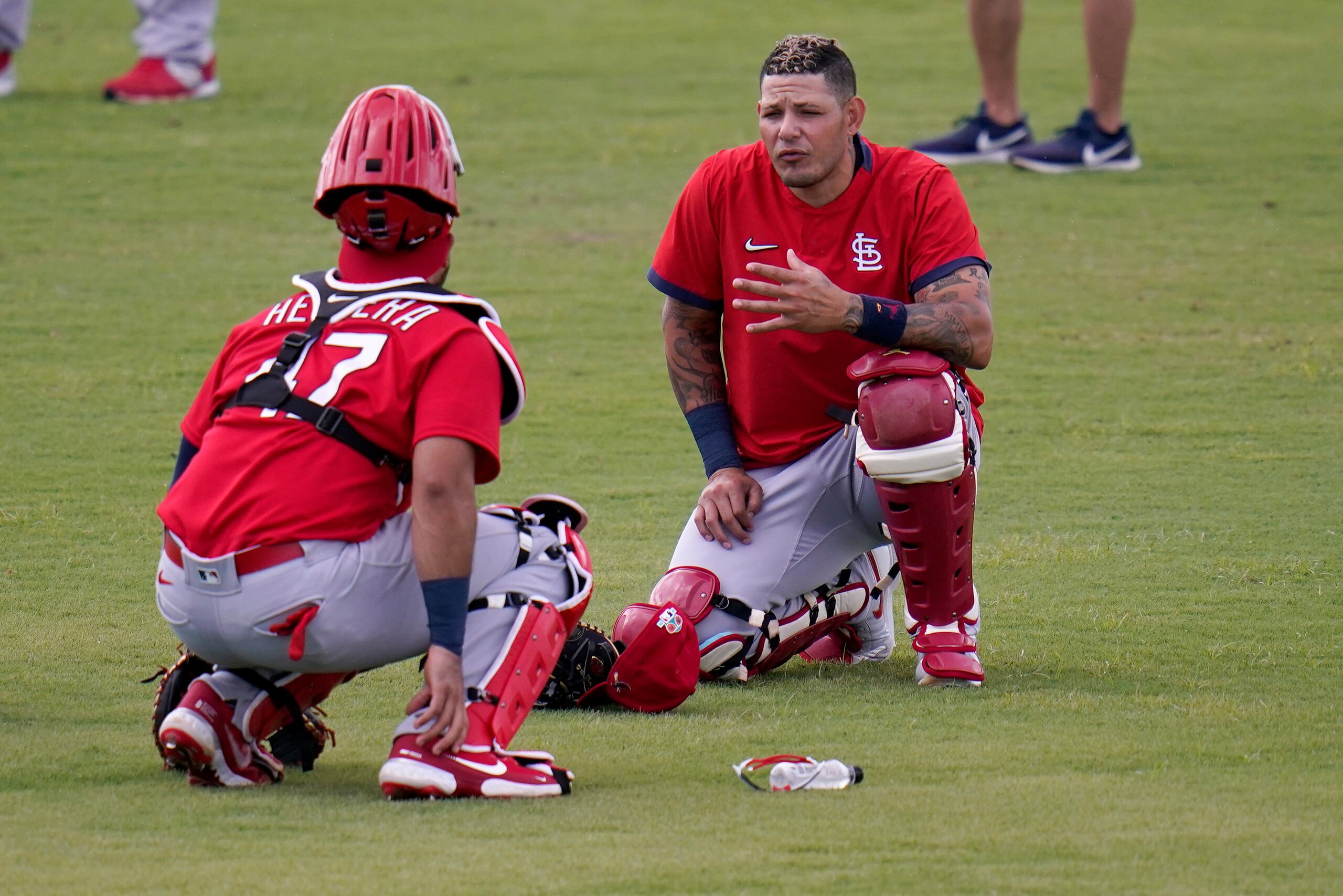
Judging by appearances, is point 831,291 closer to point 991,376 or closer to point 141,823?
point 141,823

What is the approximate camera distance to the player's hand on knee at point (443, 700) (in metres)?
2.89

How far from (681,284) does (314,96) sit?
750 centimetres

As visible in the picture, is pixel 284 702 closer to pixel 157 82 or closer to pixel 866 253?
pixel 866 253

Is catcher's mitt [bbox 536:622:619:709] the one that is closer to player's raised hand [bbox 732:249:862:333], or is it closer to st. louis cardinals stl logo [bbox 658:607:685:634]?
st. louis cardinals stl logo [bbox 658:607:685:634]

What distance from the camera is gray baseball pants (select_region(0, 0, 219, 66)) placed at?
34.0ft

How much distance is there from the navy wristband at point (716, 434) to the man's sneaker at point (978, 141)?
573 cm

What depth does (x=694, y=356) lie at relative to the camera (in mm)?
4254

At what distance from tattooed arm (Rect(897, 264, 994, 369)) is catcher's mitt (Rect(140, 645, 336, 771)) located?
4.64 ft

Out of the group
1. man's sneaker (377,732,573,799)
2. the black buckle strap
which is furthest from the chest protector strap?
man's sneaker (377,732,573,799)

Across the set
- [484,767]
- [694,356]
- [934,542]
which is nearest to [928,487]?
[934,542]

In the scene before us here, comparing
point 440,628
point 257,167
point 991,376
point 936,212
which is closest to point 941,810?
point 440,628

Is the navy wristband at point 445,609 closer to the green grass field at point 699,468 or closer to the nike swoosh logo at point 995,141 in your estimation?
the green grass field at point 699,468

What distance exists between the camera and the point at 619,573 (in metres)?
4.68

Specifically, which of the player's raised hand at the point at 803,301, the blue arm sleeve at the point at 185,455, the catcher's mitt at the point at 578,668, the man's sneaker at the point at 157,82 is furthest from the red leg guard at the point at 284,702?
the man's sneaker at the point at 157,82
